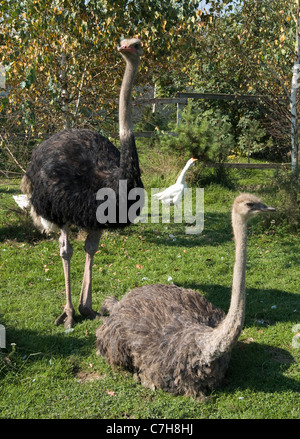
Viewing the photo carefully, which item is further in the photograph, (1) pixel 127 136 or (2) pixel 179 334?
(1) pixel 127 136

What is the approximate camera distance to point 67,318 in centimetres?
430

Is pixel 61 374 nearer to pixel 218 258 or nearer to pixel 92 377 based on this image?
pixel 92 377

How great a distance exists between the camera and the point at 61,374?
11.5 ft

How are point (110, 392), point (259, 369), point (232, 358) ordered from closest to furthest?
point (110, 392), point (259, 369), point (232, 358)

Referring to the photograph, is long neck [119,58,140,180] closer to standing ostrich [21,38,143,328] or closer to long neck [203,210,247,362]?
standing ostrich [21,38,143,328]

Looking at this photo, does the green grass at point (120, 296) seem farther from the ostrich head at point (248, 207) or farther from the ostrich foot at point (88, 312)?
the ostrich head at point (248, 207)

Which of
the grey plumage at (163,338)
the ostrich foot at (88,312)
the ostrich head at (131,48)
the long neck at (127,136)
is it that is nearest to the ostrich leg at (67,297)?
the ostrich foot at (88,312)

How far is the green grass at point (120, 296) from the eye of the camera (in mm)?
3178
